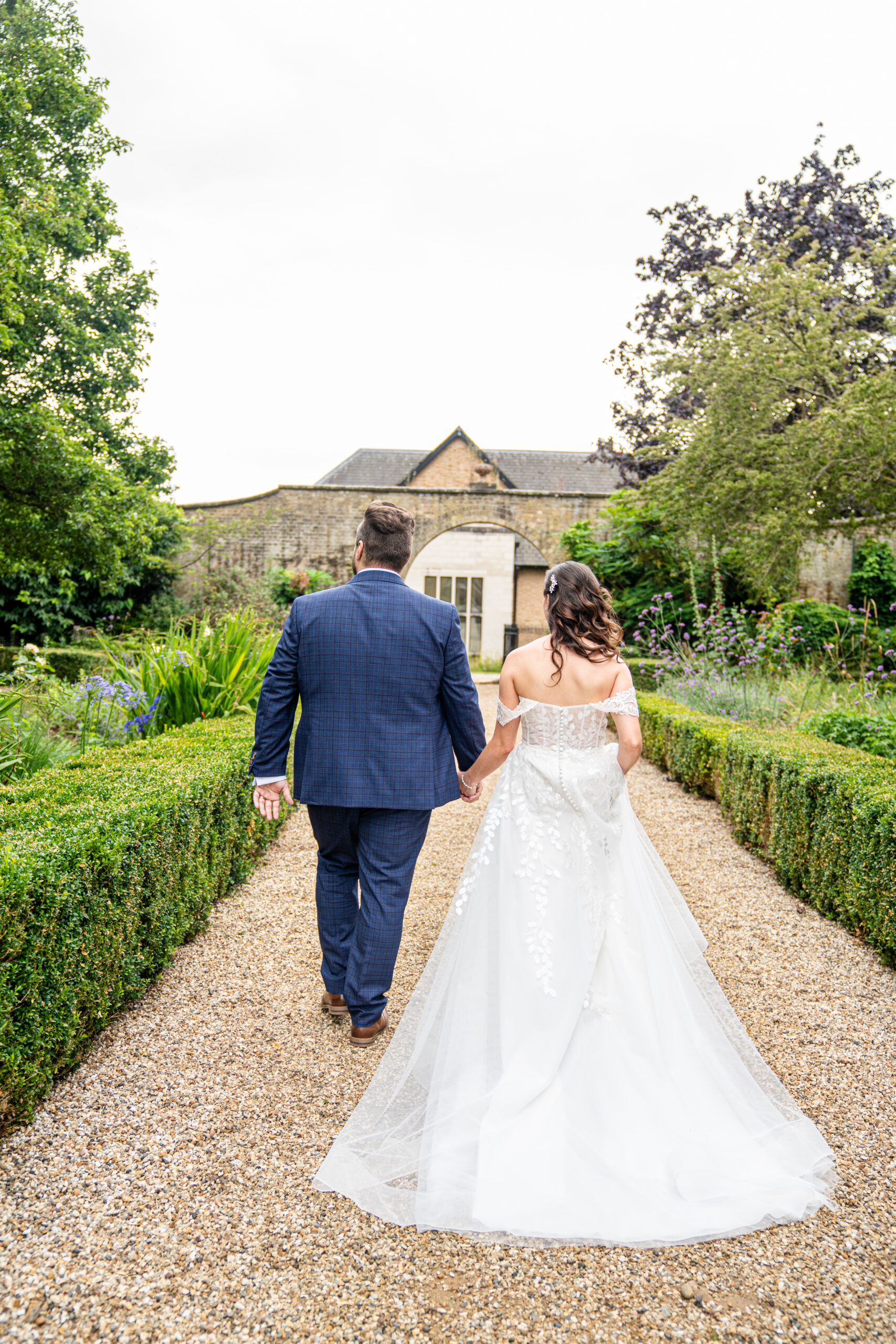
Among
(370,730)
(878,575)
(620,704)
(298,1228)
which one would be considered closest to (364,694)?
(370,730)

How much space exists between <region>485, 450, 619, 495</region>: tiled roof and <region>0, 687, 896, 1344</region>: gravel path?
889 inches

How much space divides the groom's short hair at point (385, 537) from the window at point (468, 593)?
19.6m

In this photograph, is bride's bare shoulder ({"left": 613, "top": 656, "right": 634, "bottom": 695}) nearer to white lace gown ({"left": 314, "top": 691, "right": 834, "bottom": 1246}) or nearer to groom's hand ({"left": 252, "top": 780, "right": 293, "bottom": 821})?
white lace gown ({"left": 314, "top": 691, "right": 834, "bottom": 1246})

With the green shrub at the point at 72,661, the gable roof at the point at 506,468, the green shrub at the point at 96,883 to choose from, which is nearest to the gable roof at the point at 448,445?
the gable roof at the point at 506,468

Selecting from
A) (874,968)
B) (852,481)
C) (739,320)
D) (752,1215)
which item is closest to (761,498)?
(852,481)

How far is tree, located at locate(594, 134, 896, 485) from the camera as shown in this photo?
44.9ft

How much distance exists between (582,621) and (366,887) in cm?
105

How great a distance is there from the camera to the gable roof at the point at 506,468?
963 inches

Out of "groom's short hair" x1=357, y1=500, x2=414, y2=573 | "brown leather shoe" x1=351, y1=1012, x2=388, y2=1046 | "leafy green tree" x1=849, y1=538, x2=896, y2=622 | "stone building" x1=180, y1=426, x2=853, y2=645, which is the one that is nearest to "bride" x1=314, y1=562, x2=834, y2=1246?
"brown leather shoe" x1=351, y1=1012, x2=388, y2=1046

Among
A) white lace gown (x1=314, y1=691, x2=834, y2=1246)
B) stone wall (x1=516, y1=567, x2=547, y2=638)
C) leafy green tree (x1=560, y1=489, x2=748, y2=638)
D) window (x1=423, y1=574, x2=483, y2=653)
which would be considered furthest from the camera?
window (x1=423, y1=574, x2=483, y2=653)

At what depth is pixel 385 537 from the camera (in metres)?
2.58

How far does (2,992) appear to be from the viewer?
6.19 ft

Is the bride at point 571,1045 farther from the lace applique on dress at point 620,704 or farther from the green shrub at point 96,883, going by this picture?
the green shrub at point 96,883

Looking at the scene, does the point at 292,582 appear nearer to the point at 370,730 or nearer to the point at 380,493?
the point at 380,493
